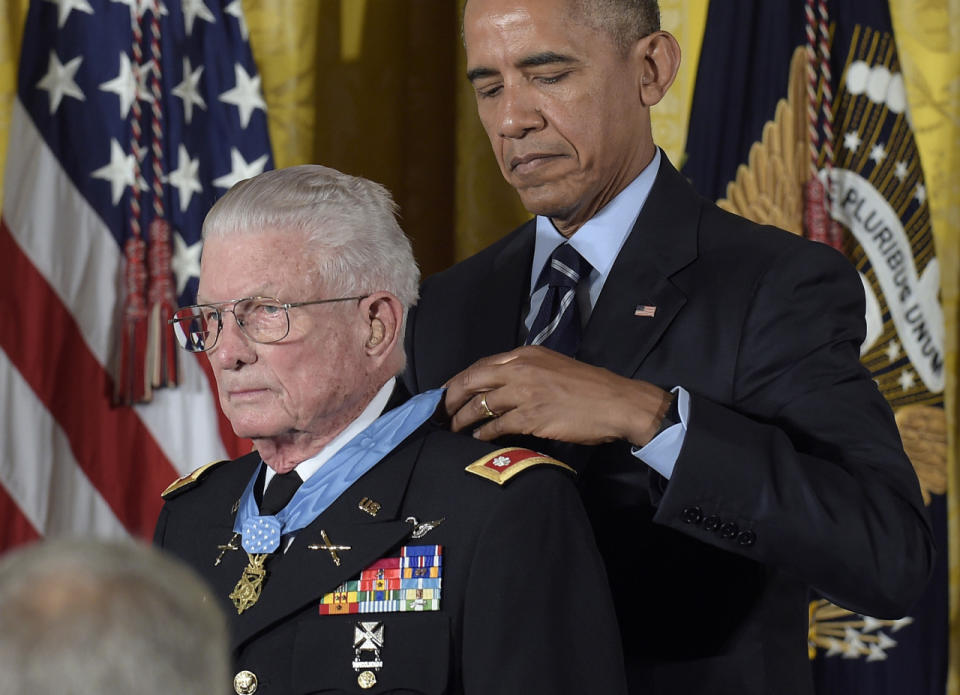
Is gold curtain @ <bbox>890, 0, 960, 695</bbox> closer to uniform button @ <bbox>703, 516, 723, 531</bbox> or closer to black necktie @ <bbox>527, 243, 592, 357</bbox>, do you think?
black necktie @ <bbox>527, 243, 592, 357</bbox>

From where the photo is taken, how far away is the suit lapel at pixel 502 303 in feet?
6.70

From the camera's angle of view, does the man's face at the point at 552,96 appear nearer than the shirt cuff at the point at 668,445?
No

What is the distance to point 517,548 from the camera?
151 cm

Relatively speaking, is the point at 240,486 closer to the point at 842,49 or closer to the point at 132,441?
the point at 132,441

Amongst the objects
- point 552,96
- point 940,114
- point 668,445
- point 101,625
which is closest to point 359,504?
point 668,445

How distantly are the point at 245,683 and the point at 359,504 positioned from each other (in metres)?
0.25

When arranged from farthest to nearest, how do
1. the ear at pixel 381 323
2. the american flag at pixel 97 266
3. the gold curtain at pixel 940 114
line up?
the gold curtain at pixel 940 114, the american flag at pixel 97 266, the ear at pixel 381 323

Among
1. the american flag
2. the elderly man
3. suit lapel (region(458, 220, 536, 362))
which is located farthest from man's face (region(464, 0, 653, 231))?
the american flag

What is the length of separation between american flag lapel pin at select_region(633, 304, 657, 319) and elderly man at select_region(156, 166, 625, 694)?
33 cm

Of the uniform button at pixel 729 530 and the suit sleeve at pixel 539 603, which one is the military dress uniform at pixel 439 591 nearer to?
the suit sleeve at pixel 539 603

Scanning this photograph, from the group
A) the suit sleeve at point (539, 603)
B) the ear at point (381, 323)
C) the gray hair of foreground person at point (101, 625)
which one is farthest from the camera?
the ear at point (381, 323)

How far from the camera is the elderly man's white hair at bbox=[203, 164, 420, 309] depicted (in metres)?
1.61

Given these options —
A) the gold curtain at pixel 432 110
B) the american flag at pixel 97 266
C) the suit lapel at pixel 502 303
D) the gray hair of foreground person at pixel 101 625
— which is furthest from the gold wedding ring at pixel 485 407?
the gold curtain at pixel 432 110

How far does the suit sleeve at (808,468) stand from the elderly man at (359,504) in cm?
18
